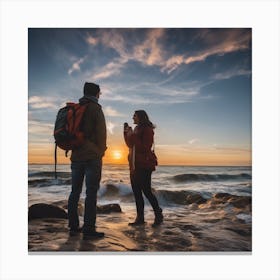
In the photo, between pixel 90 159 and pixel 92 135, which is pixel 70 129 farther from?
pixel 90 159

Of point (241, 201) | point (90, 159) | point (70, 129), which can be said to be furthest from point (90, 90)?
point (241, 201)

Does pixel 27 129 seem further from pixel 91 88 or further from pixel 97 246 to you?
pixel 97 246

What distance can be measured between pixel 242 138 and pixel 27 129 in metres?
2.87

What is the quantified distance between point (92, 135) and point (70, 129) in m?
0.24

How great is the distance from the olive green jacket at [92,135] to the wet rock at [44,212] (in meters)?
1.20

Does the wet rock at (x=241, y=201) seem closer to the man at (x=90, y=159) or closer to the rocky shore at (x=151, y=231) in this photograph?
the rocky shore at (x=151, y=231)

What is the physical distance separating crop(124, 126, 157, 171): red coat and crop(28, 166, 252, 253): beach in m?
0.62

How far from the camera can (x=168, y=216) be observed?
4863 millimetres

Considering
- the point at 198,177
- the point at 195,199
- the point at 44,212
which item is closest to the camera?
the point at 44,212

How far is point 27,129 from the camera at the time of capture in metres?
4.21

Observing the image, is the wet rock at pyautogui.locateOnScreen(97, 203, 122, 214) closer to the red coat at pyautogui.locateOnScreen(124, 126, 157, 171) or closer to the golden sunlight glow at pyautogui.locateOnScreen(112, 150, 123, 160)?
the golden sunlight glow at pyautogui.locateOnScreen(112, 150, 123, 160)

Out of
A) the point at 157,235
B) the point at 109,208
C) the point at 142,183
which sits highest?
the point at 142,183

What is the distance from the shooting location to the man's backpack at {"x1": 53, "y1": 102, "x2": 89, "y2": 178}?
3.45 meters
